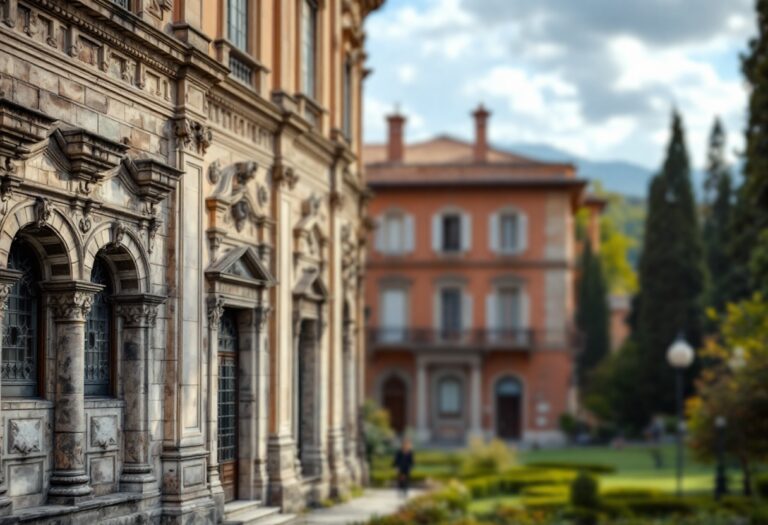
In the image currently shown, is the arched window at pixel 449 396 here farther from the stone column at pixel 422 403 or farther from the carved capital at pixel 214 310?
the carved capital at pixel 214 310

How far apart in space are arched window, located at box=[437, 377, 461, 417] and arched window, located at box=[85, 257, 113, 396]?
132ft

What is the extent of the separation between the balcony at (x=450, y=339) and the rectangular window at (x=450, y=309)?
43 cm

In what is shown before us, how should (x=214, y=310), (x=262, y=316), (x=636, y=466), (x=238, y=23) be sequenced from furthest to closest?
(x=636, y=466), (x=262, y=316), (x=238, y=23), (x=214, y=310)

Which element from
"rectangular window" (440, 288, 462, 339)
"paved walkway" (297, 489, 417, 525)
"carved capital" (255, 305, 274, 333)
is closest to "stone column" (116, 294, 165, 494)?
"carved capital" (255, 305, 274, 333)

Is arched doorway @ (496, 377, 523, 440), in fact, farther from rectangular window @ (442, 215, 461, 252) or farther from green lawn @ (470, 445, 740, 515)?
rectangular window @ (442, 215, 461, 252)

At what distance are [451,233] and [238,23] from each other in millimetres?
36657

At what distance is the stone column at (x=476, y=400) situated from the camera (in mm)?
53656

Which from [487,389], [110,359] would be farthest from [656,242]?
[110,359]

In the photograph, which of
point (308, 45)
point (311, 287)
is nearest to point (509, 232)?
point (308, 45)

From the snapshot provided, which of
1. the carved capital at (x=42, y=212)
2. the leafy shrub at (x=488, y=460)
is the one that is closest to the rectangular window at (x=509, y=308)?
the leafy shrub at (x=488, y=460)

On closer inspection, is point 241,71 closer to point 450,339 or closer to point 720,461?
point 720,461

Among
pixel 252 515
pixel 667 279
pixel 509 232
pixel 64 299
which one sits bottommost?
pixel 252 515

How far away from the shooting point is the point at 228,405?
18734 mm

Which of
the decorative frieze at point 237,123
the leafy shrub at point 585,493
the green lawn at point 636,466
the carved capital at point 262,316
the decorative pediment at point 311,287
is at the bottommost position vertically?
the green lawn at point 636,466
